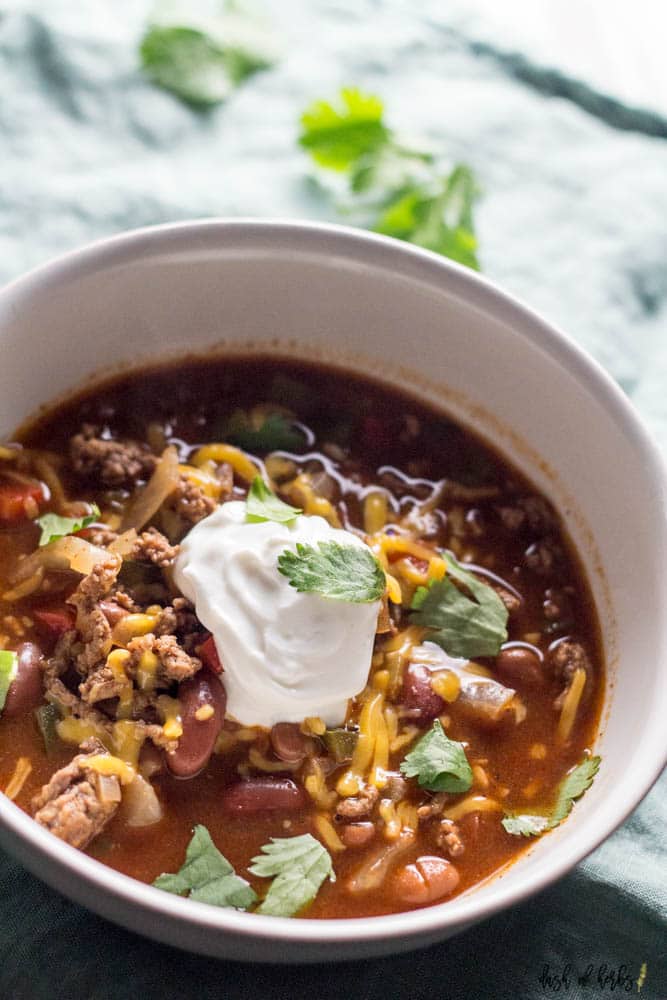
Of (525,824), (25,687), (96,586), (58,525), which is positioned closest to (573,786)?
(525,824)

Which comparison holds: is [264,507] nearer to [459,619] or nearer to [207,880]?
[459,619]

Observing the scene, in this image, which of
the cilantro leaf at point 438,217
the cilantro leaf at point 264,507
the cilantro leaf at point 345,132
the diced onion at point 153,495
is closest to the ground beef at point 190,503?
the diced onion at point 153,495

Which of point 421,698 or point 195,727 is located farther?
point 421,698

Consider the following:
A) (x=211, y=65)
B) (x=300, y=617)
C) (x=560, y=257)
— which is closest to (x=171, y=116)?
(x=211, y=65)

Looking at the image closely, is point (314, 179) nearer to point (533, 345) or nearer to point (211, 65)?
point (211, 65)

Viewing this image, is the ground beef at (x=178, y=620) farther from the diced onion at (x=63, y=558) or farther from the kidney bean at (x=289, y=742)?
the kidney bean at (x=289, y=742)

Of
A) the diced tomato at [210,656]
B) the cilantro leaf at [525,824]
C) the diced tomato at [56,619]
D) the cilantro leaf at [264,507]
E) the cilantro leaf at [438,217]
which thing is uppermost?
the cilantro leaf at [438,217]
